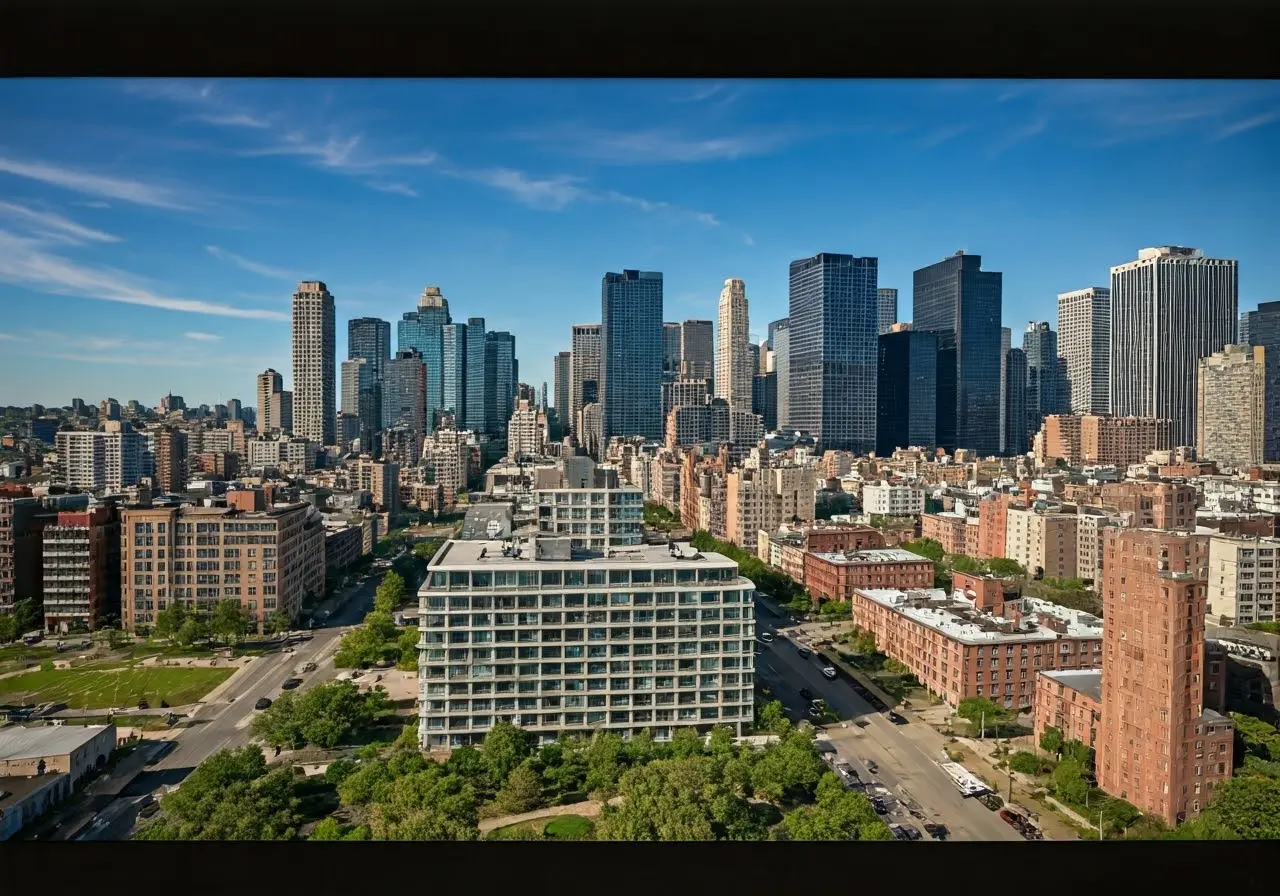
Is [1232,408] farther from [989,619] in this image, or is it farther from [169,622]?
[169,622]

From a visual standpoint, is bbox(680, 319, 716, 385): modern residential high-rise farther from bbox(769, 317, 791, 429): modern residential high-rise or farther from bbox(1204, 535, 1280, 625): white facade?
bbox(1204, 535, 1280, 625): white facade

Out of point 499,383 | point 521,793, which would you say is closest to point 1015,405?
point 499,383

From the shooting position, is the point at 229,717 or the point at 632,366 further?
the point at 632,366

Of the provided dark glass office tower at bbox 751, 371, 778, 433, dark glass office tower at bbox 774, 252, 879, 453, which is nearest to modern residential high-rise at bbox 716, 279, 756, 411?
dark glass office tower at bbox 751, 371, 778, 433

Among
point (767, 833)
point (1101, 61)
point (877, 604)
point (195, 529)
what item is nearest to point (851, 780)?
point (767, 833)

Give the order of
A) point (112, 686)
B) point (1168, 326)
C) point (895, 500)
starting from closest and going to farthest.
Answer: point (112, 686) → point (1168, 326) → point (895, 500)

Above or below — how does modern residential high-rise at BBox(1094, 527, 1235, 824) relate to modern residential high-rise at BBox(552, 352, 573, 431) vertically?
below

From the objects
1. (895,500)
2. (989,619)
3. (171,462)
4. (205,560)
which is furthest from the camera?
(895,500)
